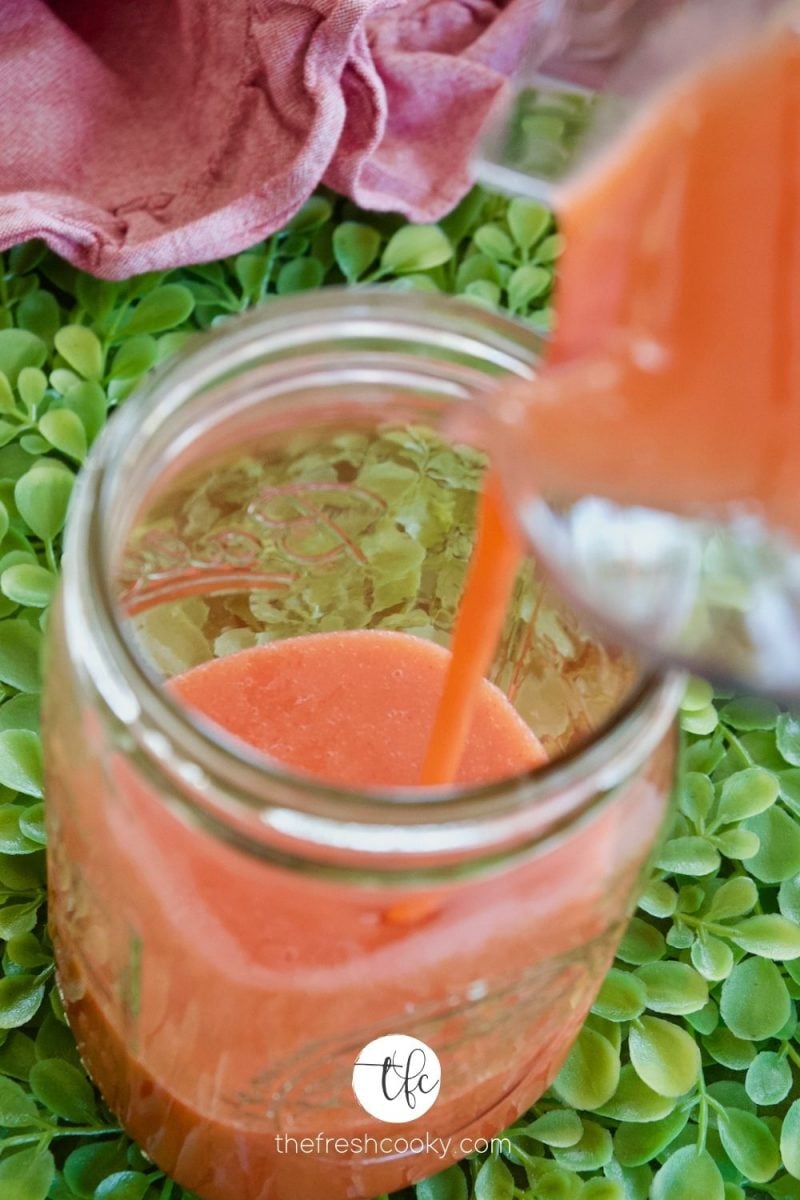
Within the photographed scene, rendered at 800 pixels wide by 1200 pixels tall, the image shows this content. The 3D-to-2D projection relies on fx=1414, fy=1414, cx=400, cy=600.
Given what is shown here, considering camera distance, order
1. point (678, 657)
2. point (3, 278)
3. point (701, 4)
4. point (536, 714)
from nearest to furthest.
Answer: point (678, 657)
point (701, 4)
point (536, 714)
point (3, 278)

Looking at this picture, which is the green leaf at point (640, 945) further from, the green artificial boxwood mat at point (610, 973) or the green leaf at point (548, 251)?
the green leaf at point (548, 251)

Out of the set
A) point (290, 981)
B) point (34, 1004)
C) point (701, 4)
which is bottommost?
point (34, 1004)

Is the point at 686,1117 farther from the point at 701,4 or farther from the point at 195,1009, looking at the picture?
the point at 701,4

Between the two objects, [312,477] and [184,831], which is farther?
[312,477]

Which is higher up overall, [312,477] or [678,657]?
[678,657]

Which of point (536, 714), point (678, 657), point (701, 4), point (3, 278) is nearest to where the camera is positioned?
point (678, 657)

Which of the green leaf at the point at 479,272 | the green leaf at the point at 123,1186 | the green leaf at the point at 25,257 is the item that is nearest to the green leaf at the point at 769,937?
the green leaf at the point at 123,1186

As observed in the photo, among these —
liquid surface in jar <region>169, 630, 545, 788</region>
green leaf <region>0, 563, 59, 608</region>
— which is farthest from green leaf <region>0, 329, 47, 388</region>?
liquid surface in jar <region>169, 630, 545, 788</region>

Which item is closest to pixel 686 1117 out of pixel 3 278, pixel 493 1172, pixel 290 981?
pixel 493 1172

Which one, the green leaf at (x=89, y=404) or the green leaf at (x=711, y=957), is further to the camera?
the green leaf at (x=89, y=404)
